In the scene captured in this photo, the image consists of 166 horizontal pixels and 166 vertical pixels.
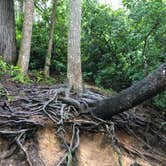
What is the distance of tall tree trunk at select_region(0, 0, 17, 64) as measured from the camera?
7.68m

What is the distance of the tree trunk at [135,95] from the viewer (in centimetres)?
390

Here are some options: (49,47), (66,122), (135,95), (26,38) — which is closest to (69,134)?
(66,122)

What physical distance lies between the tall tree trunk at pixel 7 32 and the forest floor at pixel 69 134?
7.07 feet

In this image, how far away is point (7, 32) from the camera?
784cm

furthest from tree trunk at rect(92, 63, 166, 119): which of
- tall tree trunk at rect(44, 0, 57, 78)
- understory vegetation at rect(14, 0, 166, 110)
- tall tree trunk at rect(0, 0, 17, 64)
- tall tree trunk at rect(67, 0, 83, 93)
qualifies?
tall tree trunk at rect(0, 0, 17, 64)

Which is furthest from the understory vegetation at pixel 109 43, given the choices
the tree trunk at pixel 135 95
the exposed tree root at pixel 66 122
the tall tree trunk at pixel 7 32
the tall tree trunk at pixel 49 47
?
the tree trunk at pixel 135 95

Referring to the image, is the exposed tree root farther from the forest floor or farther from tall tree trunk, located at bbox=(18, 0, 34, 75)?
tall tree trunk, located at bbox=(18, 0, 34, 75)

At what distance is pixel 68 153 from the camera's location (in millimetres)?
4277

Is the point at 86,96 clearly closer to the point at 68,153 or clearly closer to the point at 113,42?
the point at 68,153

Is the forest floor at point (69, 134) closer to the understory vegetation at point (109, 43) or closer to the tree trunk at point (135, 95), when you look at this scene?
the tree trunk at point (135, 95)

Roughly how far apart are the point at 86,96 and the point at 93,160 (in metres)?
1.47

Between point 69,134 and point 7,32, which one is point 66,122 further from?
point 7,32

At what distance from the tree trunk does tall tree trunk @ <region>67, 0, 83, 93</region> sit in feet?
4.64

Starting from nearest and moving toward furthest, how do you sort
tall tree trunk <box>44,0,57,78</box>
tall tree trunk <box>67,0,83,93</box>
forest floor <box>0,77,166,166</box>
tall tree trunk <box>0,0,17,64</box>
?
forest floor <box>0,77,166,166</box>, tall tree trunk <box>67,0,83,93</box>, tall tree trunk <box>0,0,17,64</box>, tall tree trunk <box>44,0,57,78</box>
